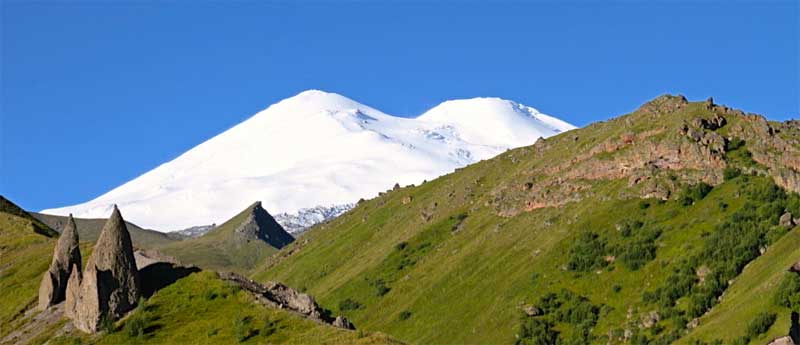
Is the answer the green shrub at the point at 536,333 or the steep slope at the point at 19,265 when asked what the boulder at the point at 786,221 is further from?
the steep slope at the point at 19,265

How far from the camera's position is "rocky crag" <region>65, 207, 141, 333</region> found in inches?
3115

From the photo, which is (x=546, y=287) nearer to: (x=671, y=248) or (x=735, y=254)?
(x=671, y=248)

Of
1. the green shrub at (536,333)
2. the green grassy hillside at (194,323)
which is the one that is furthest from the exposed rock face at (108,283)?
the green shrub at (536,333)

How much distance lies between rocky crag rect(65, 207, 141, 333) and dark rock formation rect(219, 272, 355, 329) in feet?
20.9

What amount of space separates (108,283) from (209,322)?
725 cm

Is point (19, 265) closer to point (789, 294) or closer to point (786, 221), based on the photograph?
point (789, 294)

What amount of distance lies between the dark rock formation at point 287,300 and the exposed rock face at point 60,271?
1080 cm

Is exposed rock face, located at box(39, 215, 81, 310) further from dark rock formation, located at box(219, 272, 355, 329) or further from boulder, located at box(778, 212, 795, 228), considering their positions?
boulder, located at box(778, 212, 795, 228)

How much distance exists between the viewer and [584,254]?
194m

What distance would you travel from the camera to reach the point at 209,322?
253ft

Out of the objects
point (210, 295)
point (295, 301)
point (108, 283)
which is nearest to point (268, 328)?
point (295, 301)

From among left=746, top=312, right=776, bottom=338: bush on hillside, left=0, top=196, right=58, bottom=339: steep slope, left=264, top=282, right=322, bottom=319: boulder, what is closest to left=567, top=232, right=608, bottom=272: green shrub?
left=746, top=312, right=776, bottom=338: bush on hillside

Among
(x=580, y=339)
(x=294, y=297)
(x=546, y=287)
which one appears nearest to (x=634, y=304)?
(x=580, y=339)

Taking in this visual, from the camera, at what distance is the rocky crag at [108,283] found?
79.1m
